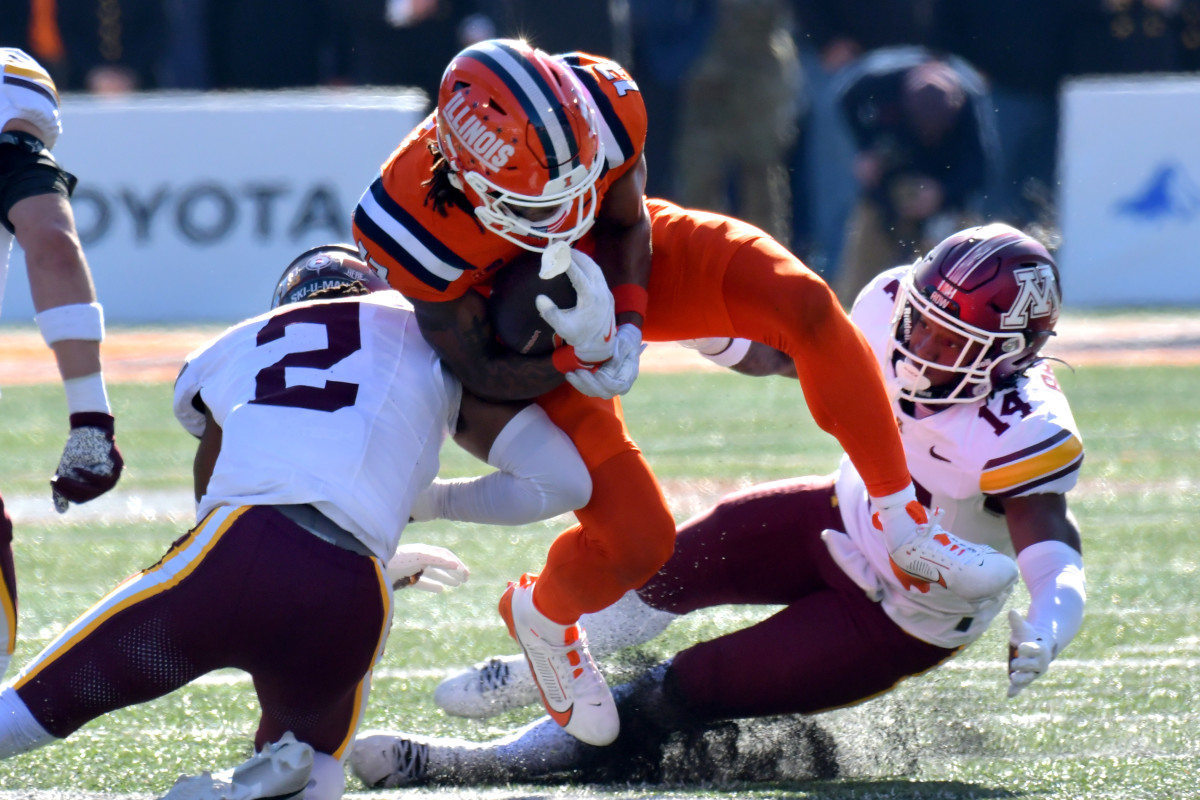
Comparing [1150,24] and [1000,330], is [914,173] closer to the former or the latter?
[1150,24]

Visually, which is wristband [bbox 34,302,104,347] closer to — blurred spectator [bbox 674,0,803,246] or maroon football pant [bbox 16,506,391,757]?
maroon football pant [bbox 16,506,391,757]

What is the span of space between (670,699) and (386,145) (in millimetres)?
7092

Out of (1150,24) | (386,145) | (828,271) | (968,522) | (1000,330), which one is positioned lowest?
(828,271)

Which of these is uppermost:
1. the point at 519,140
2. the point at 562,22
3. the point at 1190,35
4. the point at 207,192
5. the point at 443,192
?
the point at 519,140

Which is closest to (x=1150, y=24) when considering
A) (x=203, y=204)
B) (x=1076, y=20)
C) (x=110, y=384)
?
(x=1076, y=20)

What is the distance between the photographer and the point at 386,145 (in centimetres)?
989

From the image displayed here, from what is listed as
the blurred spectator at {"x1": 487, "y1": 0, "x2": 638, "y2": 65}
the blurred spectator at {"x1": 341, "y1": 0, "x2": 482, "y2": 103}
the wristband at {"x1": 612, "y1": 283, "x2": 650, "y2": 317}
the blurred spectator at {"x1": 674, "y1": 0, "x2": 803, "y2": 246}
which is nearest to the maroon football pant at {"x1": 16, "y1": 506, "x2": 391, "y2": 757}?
the wristband at {"x1": 612, "y1": 283, "x2": 650, "y2": 317}

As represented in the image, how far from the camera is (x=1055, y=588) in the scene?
293 cm

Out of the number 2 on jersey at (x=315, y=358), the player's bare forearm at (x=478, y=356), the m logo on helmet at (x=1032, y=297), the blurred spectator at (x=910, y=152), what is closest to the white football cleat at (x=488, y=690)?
the player's bare forearm at (x=478, y=356)

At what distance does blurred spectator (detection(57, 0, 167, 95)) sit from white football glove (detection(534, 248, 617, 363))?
7.83 metres

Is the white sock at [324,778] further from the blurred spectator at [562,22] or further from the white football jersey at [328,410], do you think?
the blurred spectator at [562,22]

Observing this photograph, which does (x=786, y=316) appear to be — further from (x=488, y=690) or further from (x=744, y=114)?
(x=744, y=114)

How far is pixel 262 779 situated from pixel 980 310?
1.68m

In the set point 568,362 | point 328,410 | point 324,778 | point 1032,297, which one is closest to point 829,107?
point 1032,297
